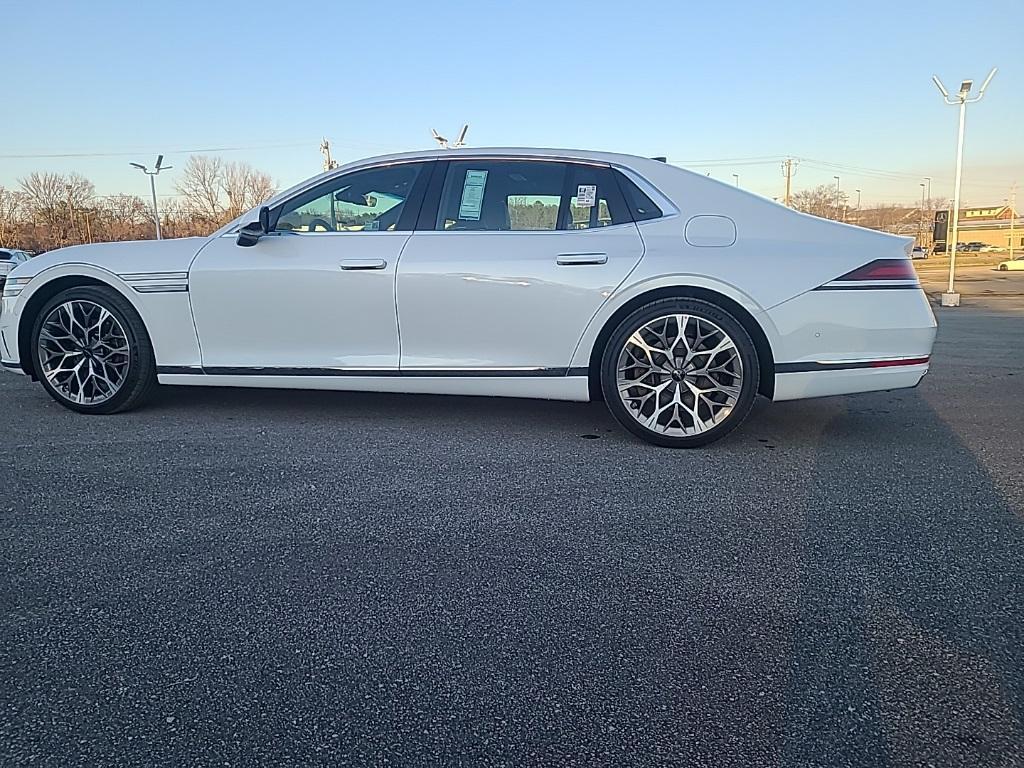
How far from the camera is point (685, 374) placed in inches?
162

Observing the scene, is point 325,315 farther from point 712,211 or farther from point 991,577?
point 991,577

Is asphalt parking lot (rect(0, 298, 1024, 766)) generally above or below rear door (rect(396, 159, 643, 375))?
below

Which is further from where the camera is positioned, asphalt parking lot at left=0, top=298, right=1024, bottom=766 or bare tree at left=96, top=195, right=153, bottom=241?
bare tree at left=96, top=195, right=153, bottom=241

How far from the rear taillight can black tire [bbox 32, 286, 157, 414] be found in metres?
3.94

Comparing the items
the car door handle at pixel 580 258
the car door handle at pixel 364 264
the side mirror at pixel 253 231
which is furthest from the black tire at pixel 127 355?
the car door handle at pixel 580 258

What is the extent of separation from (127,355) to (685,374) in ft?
10.7

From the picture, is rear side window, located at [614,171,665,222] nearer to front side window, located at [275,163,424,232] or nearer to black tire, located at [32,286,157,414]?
front side window, located at [275,163,424,232]

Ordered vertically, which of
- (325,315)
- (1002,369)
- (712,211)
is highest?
(712,211)

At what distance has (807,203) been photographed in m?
72.4

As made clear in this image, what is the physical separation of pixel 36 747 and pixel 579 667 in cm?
128

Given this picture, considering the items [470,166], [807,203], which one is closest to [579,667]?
[470,166]

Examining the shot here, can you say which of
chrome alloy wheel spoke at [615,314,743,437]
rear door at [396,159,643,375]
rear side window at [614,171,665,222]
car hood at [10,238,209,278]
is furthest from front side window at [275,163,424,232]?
chrome alloy wheel spoke at [615,314,743,437]

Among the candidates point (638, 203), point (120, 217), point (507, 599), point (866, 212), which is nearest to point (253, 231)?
point (638, 203)

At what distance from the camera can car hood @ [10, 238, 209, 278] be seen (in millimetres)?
4566
